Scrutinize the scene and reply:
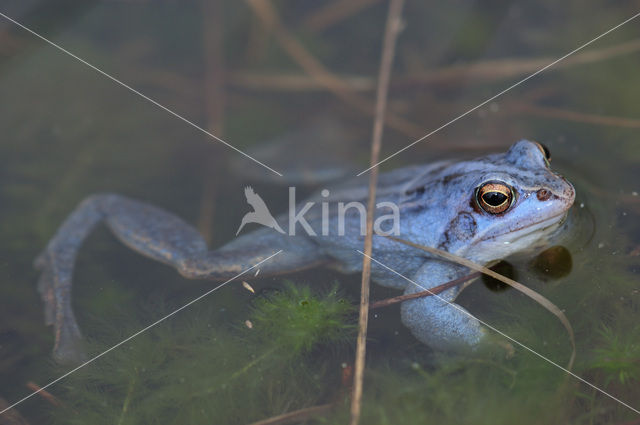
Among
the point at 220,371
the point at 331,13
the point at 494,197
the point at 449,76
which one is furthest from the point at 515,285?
the point at 331,13

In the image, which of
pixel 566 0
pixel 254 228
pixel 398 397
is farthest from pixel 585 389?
pixel 566 0

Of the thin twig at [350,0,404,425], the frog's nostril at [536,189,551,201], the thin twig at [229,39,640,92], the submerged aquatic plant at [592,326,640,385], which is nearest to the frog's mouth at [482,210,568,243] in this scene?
the frog's nostril at [536,189,551,201]

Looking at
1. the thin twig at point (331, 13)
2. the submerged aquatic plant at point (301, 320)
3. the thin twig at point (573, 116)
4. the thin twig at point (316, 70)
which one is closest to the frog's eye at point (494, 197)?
the submerged aquatic plant at point (301, 320)

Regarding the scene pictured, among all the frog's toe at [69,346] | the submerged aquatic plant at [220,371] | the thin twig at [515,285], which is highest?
the thin twig at [515,285]

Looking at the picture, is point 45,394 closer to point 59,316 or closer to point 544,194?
point 59,316

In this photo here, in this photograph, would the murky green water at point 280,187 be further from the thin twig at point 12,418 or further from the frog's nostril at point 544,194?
the frog's nostril at point 544,194

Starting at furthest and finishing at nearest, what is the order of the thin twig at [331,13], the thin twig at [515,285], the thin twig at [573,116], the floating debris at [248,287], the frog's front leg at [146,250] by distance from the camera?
the thin twig at [331,13] < the thin twig at [573,116] < the frog's front leg at [146,250] < the floating debris at [248,287] < the thin twig at [515,285]

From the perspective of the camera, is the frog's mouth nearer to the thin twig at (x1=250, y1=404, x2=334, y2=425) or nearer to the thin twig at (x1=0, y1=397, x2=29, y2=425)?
the thin twig at (x1=250, y1=404, x2=334, y2=425)
